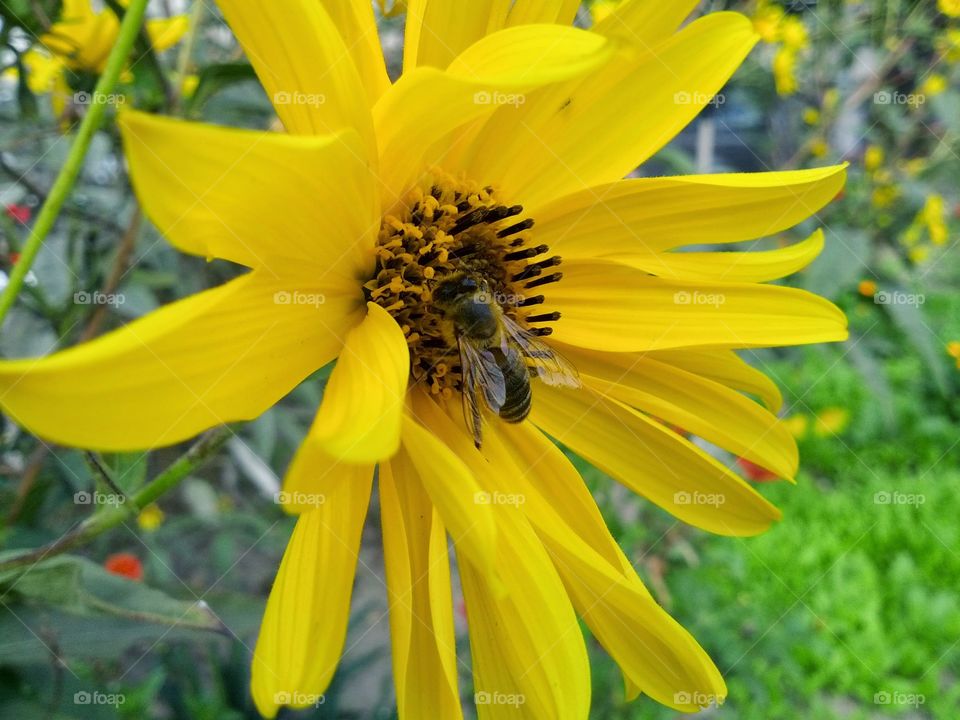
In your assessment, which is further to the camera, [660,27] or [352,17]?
[660,27]

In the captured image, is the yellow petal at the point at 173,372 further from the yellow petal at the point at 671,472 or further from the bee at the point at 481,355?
the yellow petal at the point at 671,472

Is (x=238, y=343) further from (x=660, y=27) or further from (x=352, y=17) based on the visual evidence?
(x=660, y=27)

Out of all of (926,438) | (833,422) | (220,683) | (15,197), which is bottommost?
(926,438)

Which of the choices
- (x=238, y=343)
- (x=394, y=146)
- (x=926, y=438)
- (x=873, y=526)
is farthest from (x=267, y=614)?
(x=926, y=438)

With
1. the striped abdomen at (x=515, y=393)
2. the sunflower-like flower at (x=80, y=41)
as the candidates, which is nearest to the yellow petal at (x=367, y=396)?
the striped abdomen at (x=515, y=393)

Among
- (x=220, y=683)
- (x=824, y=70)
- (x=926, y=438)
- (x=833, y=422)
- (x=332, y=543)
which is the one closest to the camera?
(x=332, y=543)

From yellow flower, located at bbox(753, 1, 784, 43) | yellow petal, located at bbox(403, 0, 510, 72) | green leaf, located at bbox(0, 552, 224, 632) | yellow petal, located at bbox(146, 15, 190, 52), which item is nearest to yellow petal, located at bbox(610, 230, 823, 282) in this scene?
yellow petal, located at bbox(403, 0, 510, 72)

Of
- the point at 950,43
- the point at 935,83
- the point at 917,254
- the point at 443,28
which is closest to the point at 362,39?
the point at 443,28
